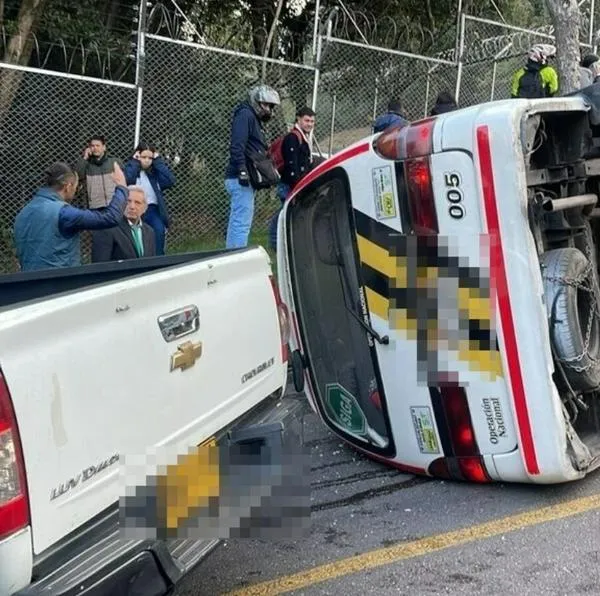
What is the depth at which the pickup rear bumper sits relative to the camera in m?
2.15

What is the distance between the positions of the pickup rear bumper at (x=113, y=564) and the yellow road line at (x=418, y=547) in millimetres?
666

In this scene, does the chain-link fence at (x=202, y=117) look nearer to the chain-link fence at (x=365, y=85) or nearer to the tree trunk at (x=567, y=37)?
the chain-link fence at (x=365, y=85)

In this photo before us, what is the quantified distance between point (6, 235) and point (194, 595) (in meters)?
6.39

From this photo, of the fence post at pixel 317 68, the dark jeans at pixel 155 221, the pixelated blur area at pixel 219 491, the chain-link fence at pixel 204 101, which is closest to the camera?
the pixelated blur area at pixel 219 491

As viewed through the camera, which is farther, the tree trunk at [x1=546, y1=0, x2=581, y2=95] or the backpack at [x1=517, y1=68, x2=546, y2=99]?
the tree trunk at [x1=546, y1=0, x2=581, y2=95]

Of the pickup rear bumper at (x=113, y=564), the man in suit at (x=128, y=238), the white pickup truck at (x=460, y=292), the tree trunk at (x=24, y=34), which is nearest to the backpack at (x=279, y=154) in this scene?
the man in suit at (x=128, y=238)

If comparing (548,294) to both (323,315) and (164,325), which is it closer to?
(323,315)

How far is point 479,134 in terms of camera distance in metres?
3.52

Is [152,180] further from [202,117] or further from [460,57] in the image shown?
[460,57]

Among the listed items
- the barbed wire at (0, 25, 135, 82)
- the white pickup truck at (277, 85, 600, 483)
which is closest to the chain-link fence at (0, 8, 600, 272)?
the barbed wire at (0, 25, 135, 82)

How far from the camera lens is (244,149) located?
7672 millimetres

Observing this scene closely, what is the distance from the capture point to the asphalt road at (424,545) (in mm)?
3219

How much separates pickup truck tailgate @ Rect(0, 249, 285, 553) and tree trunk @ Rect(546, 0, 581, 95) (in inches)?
297

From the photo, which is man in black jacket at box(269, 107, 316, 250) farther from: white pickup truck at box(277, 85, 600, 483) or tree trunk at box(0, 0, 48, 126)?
white pickup truck at box(277, 85, 600, 483)
